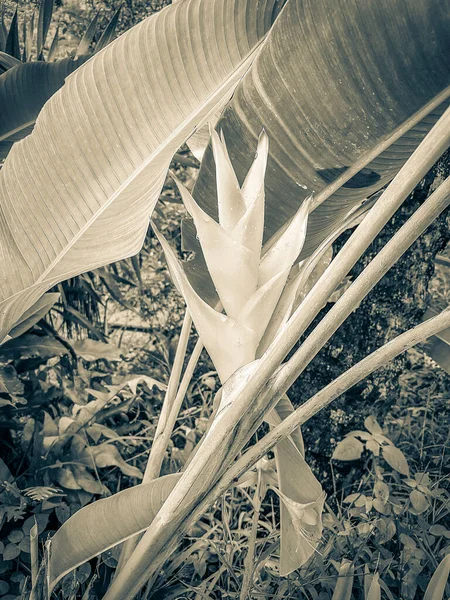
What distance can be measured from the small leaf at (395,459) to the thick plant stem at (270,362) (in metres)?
0.56

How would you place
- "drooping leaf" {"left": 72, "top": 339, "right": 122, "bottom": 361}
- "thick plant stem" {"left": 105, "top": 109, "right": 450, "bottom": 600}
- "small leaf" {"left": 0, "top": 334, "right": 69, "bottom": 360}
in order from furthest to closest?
"drooping leaf" {"left": 72, "top": 339, "right": 122, "bottom": 361} → "small leaf" {"left": 0, "top": 334, "right": 69, "bottom": 360} → "thick plant stem" {"left": 105, "top": 109, "right": 450, "bottom": 600}

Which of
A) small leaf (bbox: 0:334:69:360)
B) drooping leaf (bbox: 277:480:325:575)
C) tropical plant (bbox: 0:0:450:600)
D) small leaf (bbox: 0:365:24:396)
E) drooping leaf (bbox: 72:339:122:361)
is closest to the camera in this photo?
tropical plant (bbox: 0:0:450:600)

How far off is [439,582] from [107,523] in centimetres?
49

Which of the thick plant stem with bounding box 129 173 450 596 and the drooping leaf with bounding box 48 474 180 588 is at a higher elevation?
the thick plant stem with bounding box 129 173 450 596

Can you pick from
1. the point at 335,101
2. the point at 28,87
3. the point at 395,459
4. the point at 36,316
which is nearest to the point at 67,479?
the point at 36,316

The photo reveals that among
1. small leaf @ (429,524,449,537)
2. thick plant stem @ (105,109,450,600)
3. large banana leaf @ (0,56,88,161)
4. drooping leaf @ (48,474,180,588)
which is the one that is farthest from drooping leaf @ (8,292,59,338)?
small leaf @ (429,524,449,537)

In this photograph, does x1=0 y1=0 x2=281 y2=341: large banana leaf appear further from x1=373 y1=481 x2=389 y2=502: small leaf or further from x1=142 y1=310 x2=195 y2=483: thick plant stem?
x1=373 y1=481 x2=389 y2=502: small leaf

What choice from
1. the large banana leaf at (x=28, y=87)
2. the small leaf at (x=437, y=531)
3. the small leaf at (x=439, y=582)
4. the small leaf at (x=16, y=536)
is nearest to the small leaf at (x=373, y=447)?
the small leaf at (x=437, y=531)

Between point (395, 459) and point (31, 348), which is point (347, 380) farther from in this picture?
point (31, 348)

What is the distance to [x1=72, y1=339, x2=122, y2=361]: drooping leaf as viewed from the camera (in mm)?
1394

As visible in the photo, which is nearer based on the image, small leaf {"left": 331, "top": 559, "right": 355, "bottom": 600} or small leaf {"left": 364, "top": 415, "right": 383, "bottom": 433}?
small leaf {"left": 331, "top": 559, "right": 355, "bottom": 600}

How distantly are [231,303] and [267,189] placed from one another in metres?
0.25

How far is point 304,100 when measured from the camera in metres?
0.81

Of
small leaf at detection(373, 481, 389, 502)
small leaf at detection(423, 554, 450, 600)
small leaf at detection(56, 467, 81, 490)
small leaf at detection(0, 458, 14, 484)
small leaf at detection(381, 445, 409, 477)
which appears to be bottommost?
small leaf at detection(373, 481, 389, 502)
